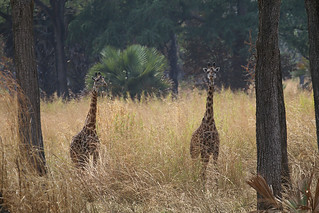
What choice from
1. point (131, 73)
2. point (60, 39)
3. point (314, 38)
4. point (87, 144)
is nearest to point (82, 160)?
point (87, 144)

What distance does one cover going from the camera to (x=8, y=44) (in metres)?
21.8

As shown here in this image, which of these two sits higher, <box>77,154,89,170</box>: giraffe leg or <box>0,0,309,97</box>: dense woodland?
<box>0,0,309,97</box>: dense woodland

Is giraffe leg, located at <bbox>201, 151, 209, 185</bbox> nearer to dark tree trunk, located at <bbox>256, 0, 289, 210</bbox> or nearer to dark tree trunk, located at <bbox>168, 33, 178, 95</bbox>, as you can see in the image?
dark tree trunk, located at <bbox>256, 0, 289, 210</bbox>

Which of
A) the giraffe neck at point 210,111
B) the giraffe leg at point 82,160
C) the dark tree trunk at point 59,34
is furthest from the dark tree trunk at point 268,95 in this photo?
the dark tree trunk at point 59,34

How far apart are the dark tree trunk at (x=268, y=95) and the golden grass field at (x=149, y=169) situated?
468mm

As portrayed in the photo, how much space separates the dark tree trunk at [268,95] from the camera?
4188 millimetres

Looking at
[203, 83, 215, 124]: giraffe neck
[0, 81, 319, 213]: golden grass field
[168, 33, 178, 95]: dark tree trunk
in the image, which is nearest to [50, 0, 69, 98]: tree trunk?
[168, 33, 178, 95]: dark tree trunk

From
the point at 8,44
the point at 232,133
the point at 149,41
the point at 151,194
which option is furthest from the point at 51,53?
the point at 151,194

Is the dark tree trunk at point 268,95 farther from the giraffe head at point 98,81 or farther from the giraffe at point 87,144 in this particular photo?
the giraffe head at point 98,81

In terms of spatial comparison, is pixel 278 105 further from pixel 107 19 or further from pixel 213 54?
pixel 107 19

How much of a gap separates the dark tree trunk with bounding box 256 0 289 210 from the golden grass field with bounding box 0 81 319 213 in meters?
0.47

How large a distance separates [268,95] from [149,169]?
8.05 feet

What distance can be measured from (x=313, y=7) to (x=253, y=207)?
223cm

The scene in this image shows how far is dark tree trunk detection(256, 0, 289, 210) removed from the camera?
419 centimetres
